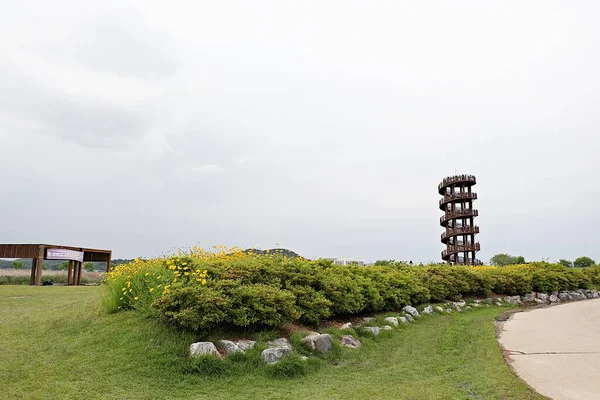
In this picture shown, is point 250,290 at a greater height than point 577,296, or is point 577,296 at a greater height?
point 250,290

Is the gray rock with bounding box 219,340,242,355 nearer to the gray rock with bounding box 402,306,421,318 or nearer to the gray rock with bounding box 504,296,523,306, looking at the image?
the gray rock with bounding box 402,306,421,318

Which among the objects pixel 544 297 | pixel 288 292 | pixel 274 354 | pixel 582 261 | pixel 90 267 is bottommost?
pixel 90 267

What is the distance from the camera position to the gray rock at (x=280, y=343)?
5.52 m

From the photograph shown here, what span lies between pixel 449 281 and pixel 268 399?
8710mm

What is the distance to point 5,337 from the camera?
6.13 metres

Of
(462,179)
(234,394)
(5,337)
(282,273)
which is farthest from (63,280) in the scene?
(462,179)

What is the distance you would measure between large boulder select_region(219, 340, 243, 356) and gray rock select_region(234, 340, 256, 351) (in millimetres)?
65

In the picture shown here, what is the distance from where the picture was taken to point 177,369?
15.7 ft

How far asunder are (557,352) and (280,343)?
4.14m

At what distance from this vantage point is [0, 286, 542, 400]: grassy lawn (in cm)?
425

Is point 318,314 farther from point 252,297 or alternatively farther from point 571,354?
point 571,354

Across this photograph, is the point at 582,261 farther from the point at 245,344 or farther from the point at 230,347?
the point at 230,347

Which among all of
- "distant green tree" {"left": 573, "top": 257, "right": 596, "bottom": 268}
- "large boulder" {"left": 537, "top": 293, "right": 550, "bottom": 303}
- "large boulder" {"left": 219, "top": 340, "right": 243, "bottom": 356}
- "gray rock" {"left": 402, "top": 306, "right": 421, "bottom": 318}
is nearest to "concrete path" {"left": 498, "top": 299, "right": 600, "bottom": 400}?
"gray rock" {"left": 402, "top": 306, "right": 421, "bottom": 318}

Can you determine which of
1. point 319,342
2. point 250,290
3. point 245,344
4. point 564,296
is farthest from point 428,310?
point 564,296
